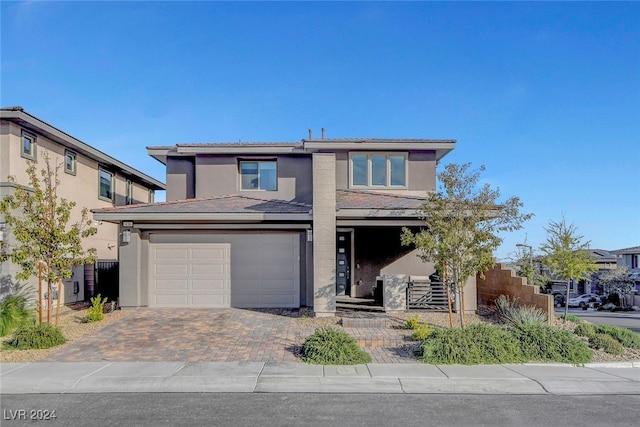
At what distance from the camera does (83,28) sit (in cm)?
1281

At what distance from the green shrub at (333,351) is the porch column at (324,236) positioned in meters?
3.39

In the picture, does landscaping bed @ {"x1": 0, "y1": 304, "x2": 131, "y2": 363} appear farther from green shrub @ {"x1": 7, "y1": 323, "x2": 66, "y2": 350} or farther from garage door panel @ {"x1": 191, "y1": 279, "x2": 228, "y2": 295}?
garage door panel @ {"x1": 191, "y1": 279, "x2": 228, "y2": 295}

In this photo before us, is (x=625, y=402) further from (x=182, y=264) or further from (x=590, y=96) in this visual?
(x=590, y=96)

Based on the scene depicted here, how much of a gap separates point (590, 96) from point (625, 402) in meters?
13.3

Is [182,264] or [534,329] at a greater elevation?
[182,264]

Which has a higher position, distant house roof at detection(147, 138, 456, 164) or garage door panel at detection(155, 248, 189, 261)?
distant house roof at detection(147, 138, 456, 164)

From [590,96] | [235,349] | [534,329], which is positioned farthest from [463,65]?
[235,349]

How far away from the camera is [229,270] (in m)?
13.5

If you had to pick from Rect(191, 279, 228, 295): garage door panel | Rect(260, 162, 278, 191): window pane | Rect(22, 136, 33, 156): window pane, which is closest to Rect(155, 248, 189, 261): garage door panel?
Rect(191, 279, 228, 295): garage door panel

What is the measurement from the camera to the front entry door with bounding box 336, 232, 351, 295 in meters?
16.4

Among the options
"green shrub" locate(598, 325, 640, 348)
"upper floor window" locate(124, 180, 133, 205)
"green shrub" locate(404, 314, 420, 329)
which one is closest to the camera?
"green shrub" locate(598, 325, 640, 348)

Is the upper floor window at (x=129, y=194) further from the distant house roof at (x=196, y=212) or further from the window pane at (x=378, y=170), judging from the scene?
the window pane at (x=378, y=170)

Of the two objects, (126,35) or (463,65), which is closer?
(126,35)

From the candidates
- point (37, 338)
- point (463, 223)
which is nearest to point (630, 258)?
point (463, 223)
